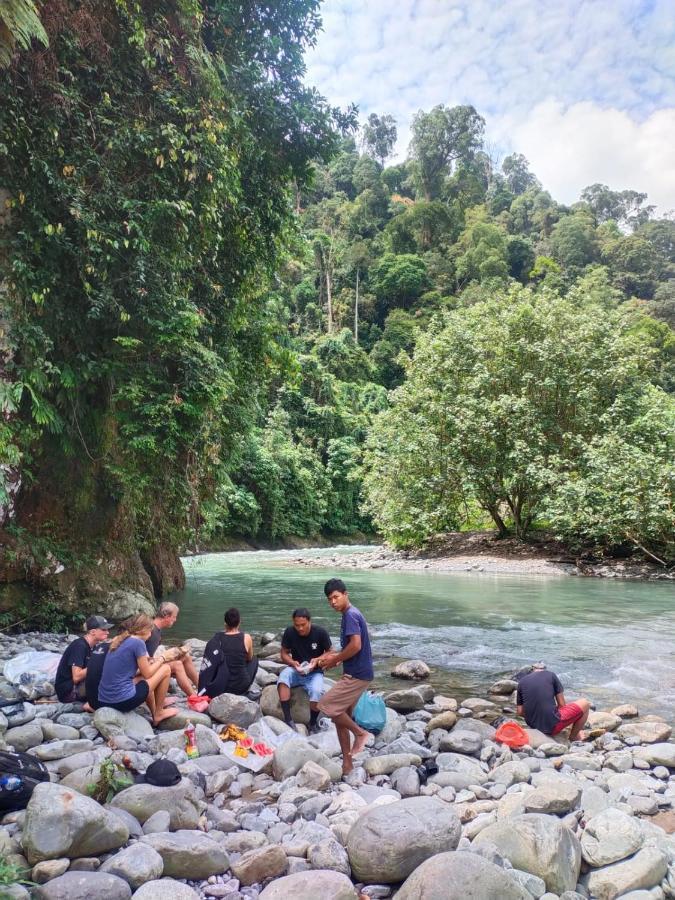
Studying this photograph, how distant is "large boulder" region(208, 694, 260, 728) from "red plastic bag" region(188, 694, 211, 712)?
0.42ft

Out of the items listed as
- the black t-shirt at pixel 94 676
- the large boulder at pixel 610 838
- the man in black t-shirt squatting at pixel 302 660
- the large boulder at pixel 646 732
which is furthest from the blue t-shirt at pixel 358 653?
the large boulder at pixel 646 732

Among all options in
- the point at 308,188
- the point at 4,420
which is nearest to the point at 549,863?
the point at 4,420

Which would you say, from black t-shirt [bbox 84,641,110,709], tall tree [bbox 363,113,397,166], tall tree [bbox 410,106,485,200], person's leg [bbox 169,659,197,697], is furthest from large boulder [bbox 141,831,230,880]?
tall tree [bbox 363,113,397,166]

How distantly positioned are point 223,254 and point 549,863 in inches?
442

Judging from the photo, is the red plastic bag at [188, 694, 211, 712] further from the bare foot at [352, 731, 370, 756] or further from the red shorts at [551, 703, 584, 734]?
the red shorts at [551, 703, 584, 734]

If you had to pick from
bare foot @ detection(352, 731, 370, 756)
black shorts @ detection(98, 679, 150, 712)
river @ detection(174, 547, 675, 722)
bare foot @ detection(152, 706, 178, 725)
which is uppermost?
black shorts @ detection(98, 679, 150, 712)

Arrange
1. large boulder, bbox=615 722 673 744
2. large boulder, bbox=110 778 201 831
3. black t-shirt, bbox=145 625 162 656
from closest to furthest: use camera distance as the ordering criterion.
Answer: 1. large boulder, bbox=110 778 201 831
2. large boulder, bbox=615 722 673 744
3. black t-shirt, bbox=145 625 162 656

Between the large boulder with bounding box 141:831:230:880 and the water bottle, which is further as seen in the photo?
the water bottle

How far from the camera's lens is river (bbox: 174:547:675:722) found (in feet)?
27.9

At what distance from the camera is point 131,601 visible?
37.0ft

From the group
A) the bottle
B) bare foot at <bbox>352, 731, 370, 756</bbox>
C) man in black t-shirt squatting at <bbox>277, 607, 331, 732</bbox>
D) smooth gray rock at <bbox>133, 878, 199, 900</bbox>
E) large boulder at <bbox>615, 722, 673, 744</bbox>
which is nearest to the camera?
smooth gray rock at <bbox>133, 878, 199, 900</bbox>

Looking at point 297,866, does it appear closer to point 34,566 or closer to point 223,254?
point 34,566

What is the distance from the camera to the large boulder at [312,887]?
9.92 ft

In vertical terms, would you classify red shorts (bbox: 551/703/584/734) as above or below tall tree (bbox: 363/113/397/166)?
below
